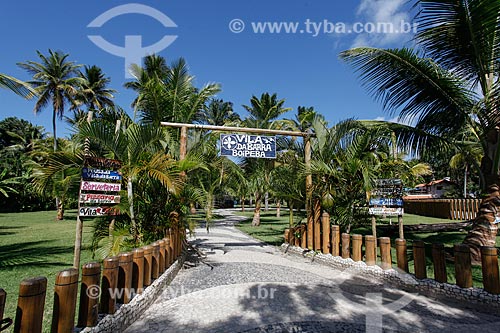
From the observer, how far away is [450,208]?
18.6 metres

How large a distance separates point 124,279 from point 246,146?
4228mm

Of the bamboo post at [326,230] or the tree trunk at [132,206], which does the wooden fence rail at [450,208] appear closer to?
the bamboo post at [326,230]

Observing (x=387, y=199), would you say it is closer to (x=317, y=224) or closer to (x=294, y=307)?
(x=317, y=224)

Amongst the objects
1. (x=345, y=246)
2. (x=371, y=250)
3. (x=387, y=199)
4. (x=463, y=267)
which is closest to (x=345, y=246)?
(x=345, y=246)

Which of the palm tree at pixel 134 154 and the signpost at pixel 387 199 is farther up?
the palm tree at pixel 134 154

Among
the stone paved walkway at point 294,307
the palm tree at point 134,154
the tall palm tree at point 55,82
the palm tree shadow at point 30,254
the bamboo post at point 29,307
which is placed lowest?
the stone paved walkway at point 294,307

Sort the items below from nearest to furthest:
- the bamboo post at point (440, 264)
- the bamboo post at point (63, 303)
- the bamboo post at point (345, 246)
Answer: the bamboo post at point (63, 303) < the bamboo post at point (440, 264) < the bamboo post at point (345, 246)

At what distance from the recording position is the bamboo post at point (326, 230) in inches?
259

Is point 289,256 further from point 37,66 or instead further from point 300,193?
point 37,66

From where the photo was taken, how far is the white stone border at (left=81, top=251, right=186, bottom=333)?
2836mm

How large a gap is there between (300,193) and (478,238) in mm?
3687

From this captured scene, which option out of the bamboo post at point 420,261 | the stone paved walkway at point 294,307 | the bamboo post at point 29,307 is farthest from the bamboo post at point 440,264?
the bamboo post at point 29,307

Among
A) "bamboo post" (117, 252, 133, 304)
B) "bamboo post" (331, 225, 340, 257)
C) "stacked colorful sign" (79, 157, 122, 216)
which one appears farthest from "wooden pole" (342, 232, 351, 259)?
"stacked colorful sign" (79, 157, 122, 216)

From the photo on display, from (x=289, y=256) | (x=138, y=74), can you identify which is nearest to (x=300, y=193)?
(x=289, y=256)
